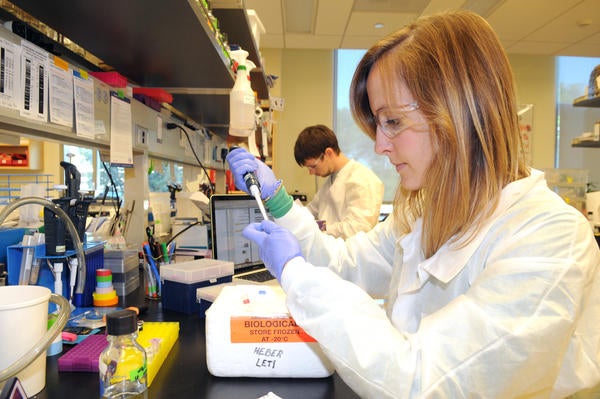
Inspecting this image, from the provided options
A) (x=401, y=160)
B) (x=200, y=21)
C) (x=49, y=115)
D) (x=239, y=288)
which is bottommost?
(x=239, y=288)

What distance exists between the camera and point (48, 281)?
103cm

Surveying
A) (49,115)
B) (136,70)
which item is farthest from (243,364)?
(136,70)

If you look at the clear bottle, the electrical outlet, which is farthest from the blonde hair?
the electrical outlet

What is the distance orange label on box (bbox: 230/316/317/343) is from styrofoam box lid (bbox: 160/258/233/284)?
0.39 meters

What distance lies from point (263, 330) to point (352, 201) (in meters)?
1.94

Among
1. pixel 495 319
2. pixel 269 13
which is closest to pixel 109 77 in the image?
pixel 495 319

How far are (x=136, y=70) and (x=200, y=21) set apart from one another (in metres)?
0.63

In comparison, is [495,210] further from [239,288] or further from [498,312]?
[239,288]

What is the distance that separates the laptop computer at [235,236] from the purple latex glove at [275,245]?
573 mm

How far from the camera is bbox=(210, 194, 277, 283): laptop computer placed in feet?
5.11

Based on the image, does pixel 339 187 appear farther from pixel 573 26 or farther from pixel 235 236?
pixel 573 26

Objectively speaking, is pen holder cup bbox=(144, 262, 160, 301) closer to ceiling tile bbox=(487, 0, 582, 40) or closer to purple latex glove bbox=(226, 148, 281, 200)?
purple latex glove bbox=(226, 148, 281, 200)

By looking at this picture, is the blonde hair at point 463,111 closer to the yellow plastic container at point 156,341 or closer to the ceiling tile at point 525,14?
the yellow plastic container at point 156,341

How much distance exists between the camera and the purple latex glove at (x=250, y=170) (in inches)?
47.0
